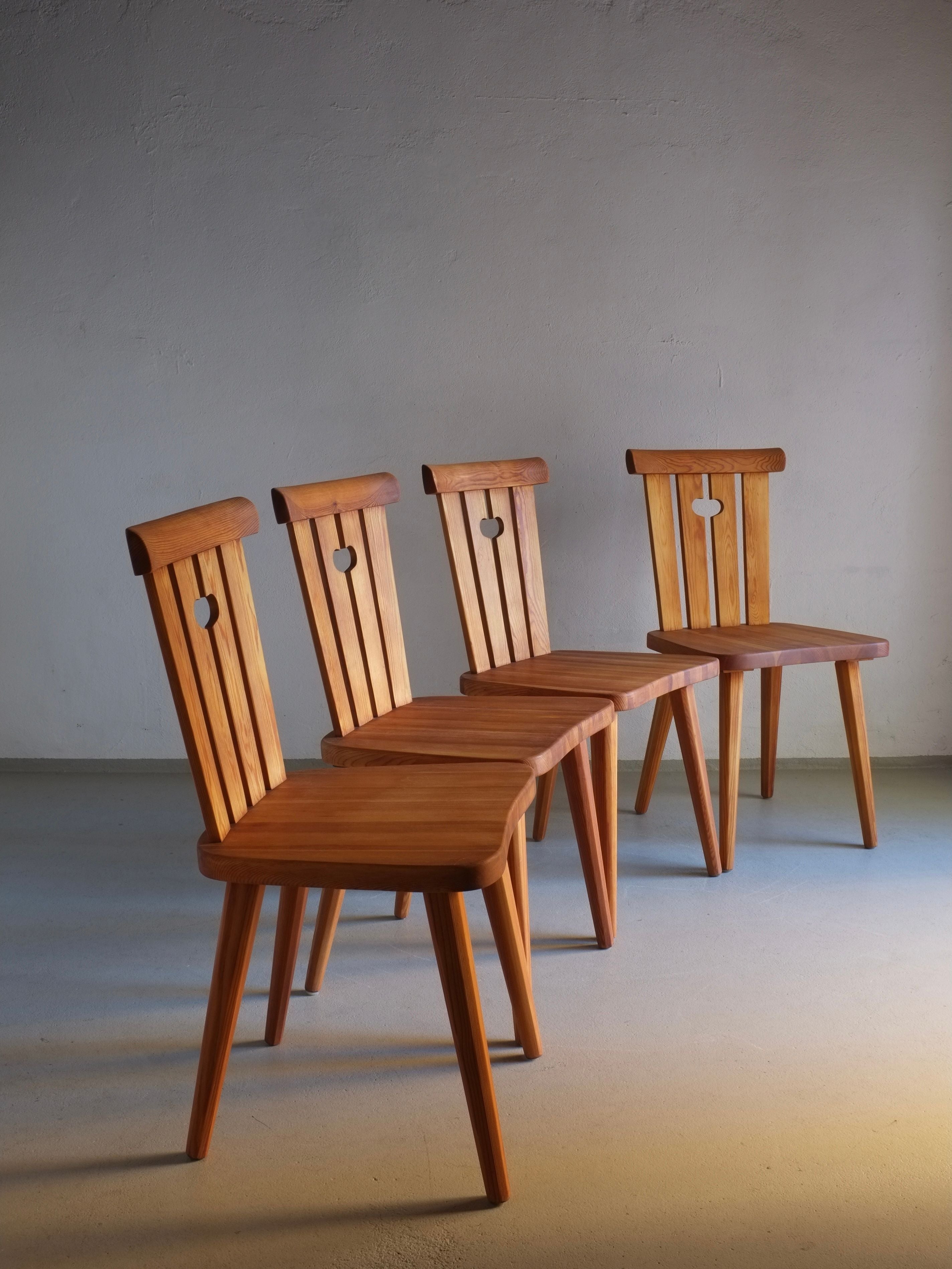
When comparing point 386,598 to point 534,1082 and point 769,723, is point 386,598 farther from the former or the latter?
point 769,723

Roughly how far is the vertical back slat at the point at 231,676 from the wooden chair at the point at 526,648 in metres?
0.73

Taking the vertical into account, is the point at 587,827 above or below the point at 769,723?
above

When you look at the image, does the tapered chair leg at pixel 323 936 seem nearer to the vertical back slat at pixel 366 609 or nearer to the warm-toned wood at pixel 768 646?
the vertical back slat at pixel 366 609

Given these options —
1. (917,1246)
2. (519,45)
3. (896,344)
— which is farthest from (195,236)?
(917,1246)

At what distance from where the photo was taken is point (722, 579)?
9.63 feet

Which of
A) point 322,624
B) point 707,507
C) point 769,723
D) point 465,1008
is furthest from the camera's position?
point 707,507

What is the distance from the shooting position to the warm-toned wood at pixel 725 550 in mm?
2932

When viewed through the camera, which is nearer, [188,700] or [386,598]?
[188,700]

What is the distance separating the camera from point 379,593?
7.04 ft

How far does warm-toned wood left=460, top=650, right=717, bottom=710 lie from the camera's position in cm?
225

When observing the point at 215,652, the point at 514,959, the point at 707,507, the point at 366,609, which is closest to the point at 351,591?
the point at 366,609

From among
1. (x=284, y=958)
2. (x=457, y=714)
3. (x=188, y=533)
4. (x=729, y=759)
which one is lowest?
(x=729, y=759)

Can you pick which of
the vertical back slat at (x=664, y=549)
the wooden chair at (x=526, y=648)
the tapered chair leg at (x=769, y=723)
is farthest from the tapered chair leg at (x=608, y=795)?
the tapered chair leg at (x=769, y=723)

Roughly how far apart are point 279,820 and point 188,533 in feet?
1.33
